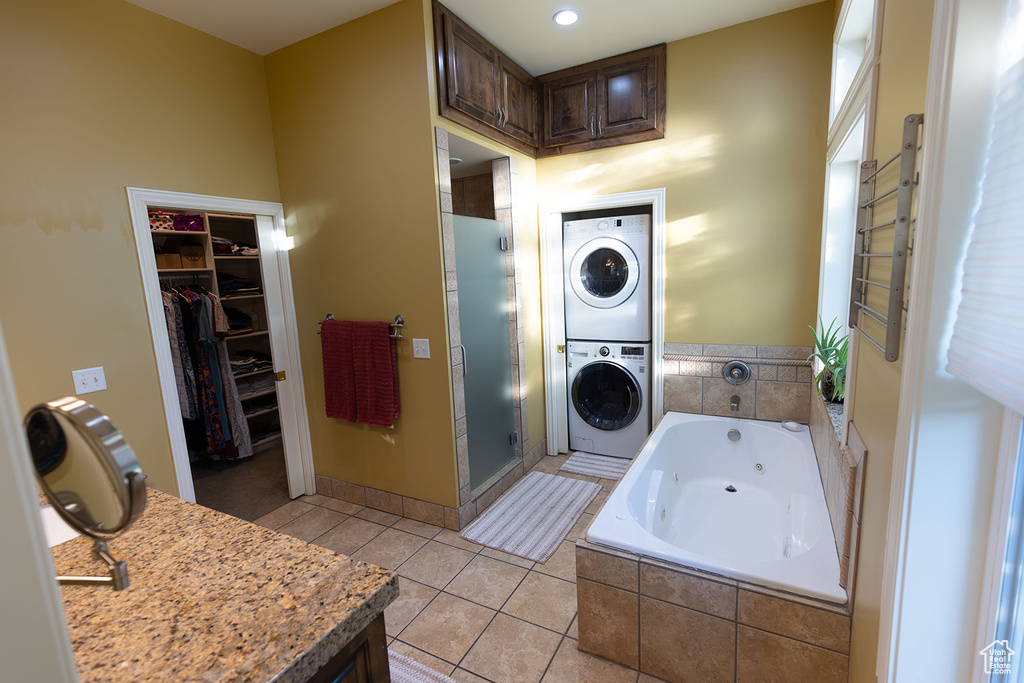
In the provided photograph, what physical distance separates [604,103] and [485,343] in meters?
1.79

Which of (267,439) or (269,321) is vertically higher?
(269,321)

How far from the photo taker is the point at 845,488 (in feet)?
4.99

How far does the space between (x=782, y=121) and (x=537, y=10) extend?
1526 millimetres

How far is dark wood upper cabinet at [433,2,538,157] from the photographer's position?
2387mm

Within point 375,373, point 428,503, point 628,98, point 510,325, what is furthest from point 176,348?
point 628,98

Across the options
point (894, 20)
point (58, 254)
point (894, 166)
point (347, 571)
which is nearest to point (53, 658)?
point (347, 571)

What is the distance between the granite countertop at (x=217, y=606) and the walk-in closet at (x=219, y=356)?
2.33 meters

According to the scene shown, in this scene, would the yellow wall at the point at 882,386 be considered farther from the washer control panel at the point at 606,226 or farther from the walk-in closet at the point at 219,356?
the walk-in closet at the point at 219,356

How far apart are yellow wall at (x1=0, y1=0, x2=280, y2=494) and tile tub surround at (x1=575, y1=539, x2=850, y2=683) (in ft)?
7.37

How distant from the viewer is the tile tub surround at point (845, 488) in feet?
4.58

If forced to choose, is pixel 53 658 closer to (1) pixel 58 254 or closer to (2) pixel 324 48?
(1) pixel 58 254

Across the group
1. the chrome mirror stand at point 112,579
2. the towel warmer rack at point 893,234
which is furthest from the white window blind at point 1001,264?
the chrome mirror stand at point 112,579

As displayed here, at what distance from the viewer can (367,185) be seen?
103 inches

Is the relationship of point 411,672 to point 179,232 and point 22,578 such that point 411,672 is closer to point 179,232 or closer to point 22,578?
point 22,578
